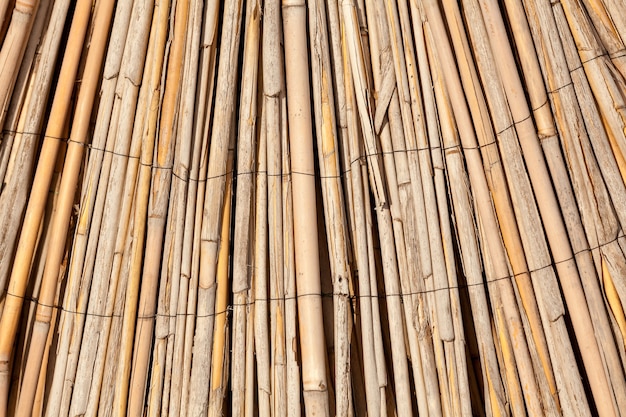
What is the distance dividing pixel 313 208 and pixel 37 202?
476mm

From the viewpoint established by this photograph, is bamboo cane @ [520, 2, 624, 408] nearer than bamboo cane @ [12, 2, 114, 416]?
Yes

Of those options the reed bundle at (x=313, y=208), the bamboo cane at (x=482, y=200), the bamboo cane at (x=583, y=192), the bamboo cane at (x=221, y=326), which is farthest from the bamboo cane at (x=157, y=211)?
the bamboo cane at (x=583, y=192)

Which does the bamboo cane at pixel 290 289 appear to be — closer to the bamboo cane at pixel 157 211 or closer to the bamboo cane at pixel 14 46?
the bamboo cane at pixel 157 211

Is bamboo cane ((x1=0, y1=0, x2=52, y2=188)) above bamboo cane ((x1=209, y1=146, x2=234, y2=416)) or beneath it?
above

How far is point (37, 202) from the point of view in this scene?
1.22 metres

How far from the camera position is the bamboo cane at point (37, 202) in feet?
3.79

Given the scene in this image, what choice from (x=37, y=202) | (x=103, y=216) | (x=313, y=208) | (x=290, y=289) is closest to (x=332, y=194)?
(x=313, y=208)

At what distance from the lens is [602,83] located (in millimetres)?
1129

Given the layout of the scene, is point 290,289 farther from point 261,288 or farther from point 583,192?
point 583,192

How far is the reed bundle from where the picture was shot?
43.3 inches

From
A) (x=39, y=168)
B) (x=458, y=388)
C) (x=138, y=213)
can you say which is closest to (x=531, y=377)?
(x=458, y=388)

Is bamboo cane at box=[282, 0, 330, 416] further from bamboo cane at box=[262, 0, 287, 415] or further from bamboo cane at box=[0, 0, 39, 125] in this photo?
bamboo cane at box=[0, 0, 39, 125]

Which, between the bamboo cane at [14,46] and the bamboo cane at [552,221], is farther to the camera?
the bamboo cane at [14,46]

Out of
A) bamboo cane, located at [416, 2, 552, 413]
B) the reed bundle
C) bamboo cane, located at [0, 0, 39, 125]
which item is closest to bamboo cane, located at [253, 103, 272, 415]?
the reed bundle
